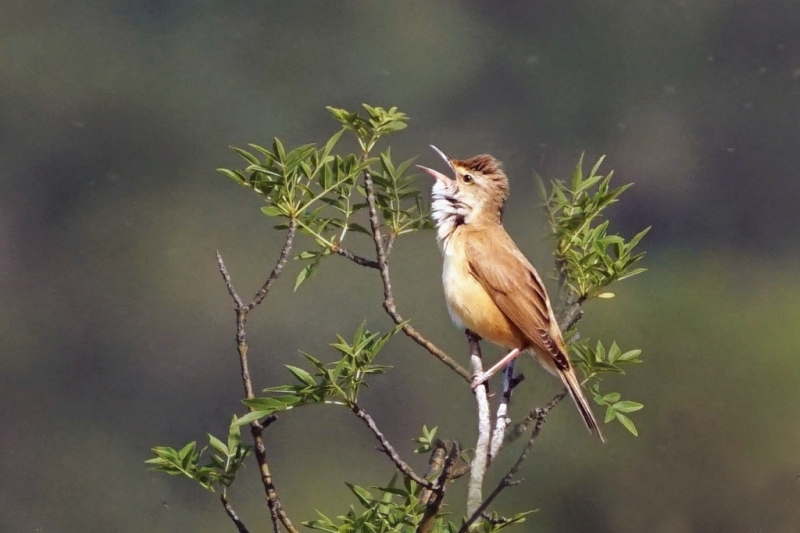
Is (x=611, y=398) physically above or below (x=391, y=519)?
above

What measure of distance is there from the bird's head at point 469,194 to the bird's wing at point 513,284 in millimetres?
84

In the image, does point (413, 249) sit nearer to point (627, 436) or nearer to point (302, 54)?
point (627, 436)

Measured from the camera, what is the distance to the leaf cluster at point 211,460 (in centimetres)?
162

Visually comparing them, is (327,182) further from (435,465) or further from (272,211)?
(435,465)

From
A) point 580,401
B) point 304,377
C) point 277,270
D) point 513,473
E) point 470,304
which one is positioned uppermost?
point 277,270

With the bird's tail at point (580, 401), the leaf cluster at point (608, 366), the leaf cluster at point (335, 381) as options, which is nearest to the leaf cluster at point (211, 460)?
the leaf cluster at point (335, 381)

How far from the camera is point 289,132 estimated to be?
433 inches

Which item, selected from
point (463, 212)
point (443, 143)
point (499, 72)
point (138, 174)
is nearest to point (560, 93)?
point (499, 72)

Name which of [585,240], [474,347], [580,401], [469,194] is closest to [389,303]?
[585,240]

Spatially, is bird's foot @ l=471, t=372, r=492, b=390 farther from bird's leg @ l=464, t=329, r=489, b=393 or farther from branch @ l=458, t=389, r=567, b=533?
branch @ l=458, t=389, r=567, b=533

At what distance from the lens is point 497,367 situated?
2.24 m

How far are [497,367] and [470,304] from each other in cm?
35

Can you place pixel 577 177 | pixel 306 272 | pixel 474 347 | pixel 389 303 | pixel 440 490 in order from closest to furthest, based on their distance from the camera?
pixel 440 490 < pixel 389 303 < pixel 306 272 < pixel 577 177 < pixel 474 347

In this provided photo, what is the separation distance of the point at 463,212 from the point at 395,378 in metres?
6.02
